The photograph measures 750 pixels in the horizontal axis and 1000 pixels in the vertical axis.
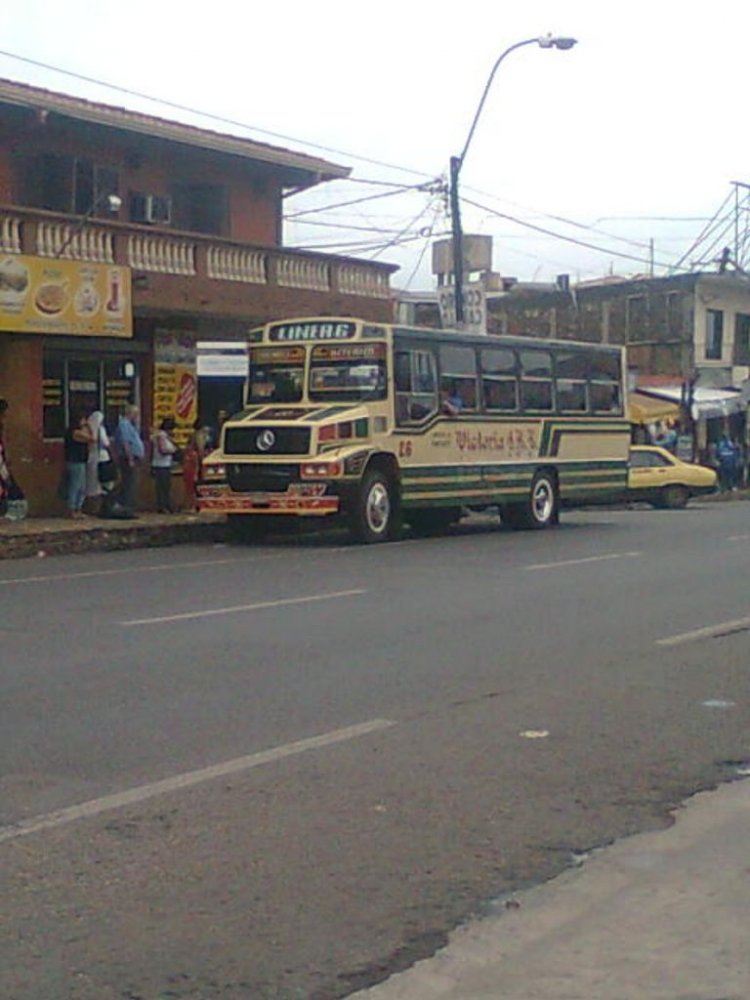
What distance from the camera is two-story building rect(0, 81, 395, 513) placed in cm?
2252

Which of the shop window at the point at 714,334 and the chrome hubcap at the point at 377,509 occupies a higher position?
the shop window at the point at 714,334

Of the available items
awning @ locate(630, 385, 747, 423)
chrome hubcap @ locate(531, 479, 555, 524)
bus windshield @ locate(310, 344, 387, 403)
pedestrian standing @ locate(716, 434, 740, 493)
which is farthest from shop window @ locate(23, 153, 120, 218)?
awning @ locate(630, 385, 747, 423)

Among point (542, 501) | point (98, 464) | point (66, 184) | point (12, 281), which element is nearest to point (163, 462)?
point (98, 464)

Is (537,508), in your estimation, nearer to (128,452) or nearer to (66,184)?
(128,452)

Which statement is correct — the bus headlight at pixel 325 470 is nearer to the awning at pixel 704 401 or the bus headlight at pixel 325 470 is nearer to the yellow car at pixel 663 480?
the yellow car at pixel 663 480

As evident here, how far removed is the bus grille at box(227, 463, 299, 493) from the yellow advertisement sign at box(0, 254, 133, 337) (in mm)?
3345

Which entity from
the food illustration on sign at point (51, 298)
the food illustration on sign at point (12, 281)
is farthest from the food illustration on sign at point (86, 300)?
the food illustration on sign at point (12, 281)

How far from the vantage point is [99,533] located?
69.1 ft

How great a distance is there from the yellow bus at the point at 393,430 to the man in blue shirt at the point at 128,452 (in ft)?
4.19

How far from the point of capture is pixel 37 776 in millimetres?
7367

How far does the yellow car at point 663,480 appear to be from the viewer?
112 feet

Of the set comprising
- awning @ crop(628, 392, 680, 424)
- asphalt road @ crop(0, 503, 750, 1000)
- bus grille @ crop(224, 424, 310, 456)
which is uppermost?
awning @ crop(628, 392, 680, 424)

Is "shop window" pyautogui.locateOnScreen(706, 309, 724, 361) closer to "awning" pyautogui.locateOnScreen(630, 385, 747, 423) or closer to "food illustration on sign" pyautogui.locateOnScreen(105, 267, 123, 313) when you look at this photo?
"awning" pyautogui.locateOnScreen(630, 385, 747, 423)

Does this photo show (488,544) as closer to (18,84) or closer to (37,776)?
(18,84)
